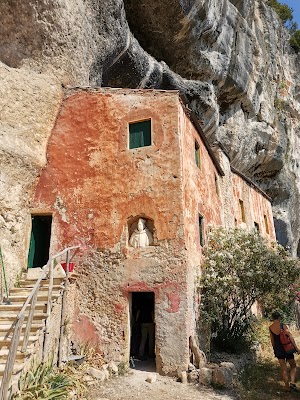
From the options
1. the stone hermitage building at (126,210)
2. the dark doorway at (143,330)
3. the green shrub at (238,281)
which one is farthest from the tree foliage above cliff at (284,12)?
the dark doorway at (143,330)

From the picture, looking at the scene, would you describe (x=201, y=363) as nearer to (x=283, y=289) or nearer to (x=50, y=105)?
(x=283, y=289)

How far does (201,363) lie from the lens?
28.7 ft

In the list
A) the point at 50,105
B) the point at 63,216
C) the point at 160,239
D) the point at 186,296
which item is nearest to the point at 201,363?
the point at 186,296

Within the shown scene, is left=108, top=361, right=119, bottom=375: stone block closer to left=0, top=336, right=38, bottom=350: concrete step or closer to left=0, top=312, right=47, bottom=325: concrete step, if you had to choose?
left=0, top=312, right=47, bottom=325: concrete step

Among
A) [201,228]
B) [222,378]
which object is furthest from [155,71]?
[222,378]

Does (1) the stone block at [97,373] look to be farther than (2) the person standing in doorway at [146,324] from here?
No

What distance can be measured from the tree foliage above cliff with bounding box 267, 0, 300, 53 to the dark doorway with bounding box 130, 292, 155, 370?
105 ft

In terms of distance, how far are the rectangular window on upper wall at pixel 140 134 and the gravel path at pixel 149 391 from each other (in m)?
6.40

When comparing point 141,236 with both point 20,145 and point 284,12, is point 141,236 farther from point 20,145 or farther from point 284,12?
point 284,12

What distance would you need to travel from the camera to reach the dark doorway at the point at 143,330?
34.7 ft

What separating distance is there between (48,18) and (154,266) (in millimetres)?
8420

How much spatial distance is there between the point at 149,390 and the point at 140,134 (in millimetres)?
6951

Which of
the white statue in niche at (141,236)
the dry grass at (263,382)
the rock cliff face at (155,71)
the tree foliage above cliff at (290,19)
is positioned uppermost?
the tree foliage above cliff at (290,19)

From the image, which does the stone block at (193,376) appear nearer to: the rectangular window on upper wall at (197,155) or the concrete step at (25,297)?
the concrete step at (25,297)
